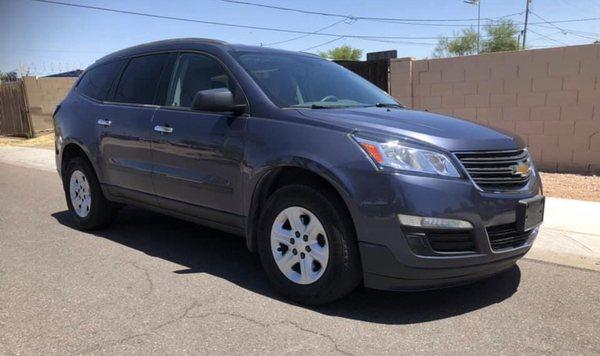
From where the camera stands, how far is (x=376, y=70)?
1122 centimetres

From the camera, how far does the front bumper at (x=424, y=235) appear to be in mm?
3477

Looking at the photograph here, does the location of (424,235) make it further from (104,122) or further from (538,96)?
(538,96)

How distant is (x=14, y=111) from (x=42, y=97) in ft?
4.48

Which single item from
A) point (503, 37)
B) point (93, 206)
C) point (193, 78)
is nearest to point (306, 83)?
point (193, 78)

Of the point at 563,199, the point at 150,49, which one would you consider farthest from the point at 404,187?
the point at 563,199

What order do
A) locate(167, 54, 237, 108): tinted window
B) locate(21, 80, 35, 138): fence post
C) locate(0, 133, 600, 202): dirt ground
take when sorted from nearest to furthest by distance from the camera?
locate(167, 54, 237, 108): tinted window, locate(0, 133, 600, 202): dirt ground, locate(21, 80, 35, 138): fence post

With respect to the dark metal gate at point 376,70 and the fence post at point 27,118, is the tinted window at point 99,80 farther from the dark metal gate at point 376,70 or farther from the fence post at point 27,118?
the fence post at point 27,118

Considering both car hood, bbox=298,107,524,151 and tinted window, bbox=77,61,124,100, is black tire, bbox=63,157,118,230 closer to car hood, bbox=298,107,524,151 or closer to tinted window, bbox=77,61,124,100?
tinted window, bbox=77,61,124,100

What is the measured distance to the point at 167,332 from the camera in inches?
142

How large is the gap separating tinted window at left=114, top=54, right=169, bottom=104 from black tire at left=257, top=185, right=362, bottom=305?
1.98 m

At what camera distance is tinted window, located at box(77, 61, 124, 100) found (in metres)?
6.01

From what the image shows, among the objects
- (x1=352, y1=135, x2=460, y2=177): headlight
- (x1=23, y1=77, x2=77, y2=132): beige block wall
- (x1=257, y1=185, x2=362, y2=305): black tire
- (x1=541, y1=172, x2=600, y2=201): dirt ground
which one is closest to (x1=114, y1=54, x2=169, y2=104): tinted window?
(x1=257, y1=185, x2=362, y2=305): black tire

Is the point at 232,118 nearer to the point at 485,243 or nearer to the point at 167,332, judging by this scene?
the point at 167,332

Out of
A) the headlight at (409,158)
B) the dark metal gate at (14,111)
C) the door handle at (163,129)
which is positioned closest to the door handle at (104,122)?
the door handle at (163,129)
